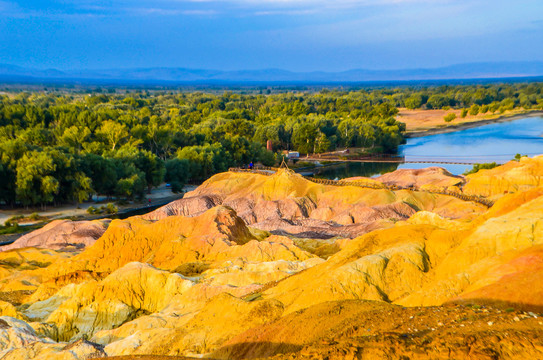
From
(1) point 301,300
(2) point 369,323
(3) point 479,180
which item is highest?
(2) point 369,323

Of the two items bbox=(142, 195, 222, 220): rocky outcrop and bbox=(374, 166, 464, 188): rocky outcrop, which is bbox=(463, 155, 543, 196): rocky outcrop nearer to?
bbox=(374, 166, 464, 188): rocky outcrop

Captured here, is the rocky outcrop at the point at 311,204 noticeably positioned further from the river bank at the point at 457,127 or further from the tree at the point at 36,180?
the river bank at the point at 457,127

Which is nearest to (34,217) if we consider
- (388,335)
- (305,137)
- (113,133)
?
(113,133)

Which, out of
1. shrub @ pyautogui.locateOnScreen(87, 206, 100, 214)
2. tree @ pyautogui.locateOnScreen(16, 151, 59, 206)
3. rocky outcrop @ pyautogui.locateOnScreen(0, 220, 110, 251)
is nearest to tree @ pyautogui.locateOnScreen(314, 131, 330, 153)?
shrub @ pyautogui.locateOnScreen(87, 206, 100, 214)

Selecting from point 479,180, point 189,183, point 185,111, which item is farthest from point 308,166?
point 185,111

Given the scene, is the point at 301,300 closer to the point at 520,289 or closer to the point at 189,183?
the point at 520,289

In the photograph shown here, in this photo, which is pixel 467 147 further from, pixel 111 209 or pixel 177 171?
pixel 111 209

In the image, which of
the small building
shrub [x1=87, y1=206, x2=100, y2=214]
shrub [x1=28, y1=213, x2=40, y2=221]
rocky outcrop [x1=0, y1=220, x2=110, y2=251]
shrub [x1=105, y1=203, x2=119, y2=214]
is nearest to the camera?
rocky outcrop [x1=0, y1=220, x2=110, y2=251]
